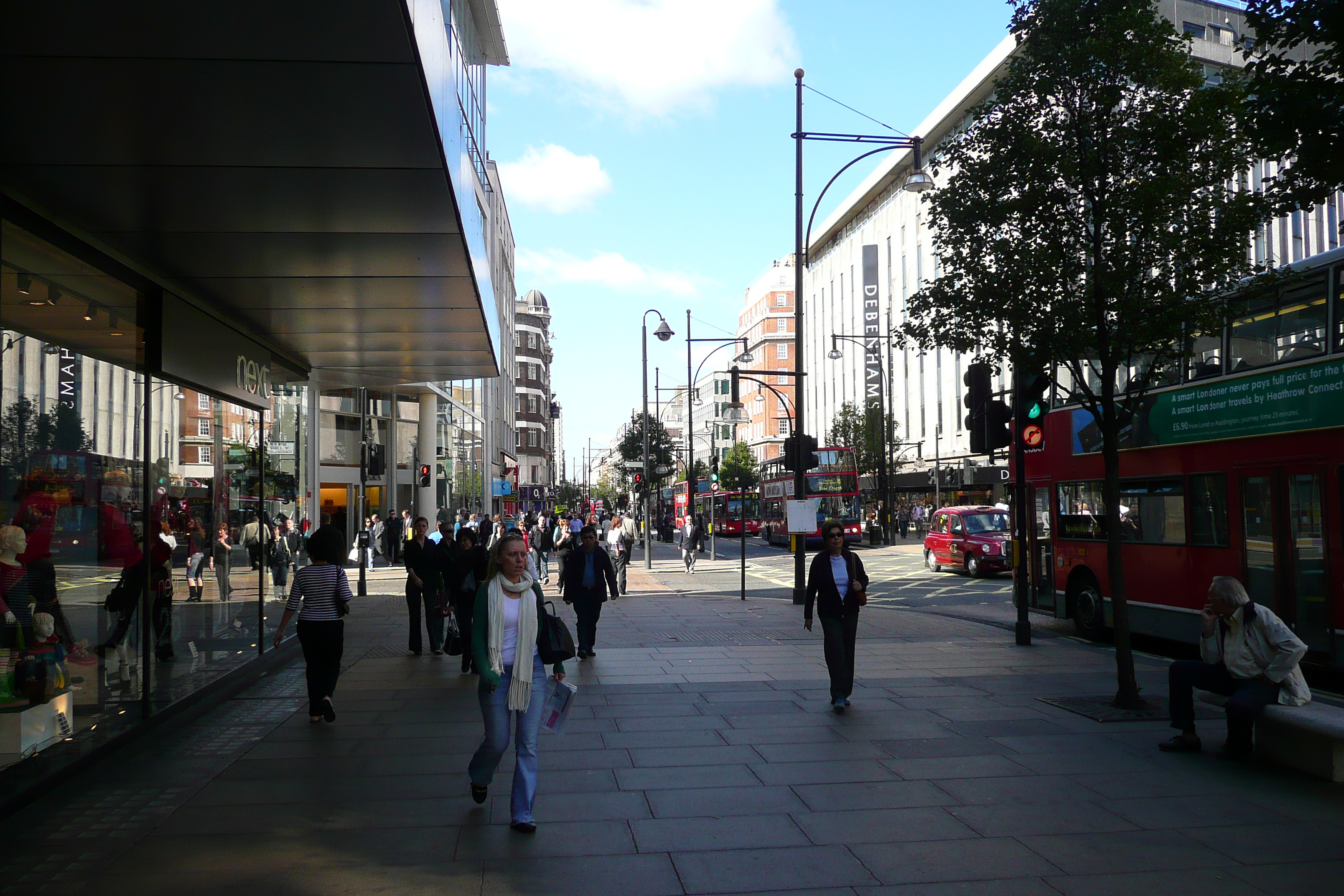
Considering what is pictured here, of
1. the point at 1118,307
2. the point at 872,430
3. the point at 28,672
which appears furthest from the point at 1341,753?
the point at 872,430

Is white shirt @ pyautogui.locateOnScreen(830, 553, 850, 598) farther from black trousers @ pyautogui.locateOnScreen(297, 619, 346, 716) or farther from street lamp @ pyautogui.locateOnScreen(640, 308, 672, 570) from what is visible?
street lamp @ pyautogui.locateOnScreen(640, 308, 672, 570)

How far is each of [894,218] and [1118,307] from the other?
6276 cm

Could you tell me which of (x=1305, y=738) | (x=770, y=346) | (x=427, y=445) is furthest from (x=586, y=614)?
(x=770, y=346)

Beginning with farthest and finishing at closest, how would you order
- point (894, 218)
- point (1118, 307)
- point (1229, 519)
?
point (894, 218), point (1229, 519), point (1118, 307)

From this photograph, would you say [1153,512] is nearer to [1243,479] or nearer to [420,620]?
[1243,479]

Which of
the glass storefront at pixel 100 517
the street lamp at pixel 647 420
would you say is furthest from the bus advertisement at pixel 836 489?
the glass storefront at pixel 100 517

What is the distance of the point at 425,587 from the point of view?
13359 millimetres

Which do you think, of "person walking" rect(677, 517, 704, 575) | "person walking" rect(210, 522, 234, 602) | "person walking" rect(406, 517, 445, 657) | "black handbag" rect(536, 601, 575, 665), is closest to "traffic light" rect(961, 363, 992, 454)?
"person walking" rect(406, 517, 445, 657)

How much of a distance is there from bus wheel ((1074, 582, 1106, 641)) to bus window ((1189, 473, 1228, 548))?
260 cm

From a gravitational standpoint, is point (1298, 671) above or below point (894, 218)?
below

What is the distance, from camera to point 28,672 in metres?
7.01

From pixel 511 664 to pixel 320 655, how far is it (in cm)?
391

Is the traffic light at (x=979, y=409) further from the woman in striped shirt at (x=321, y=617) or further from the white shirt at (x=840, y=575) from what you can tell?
the woman in striped shirt at (x=321, y=617)

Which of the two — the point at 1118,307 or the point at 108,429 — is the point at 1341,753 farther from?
the point at 108,429
